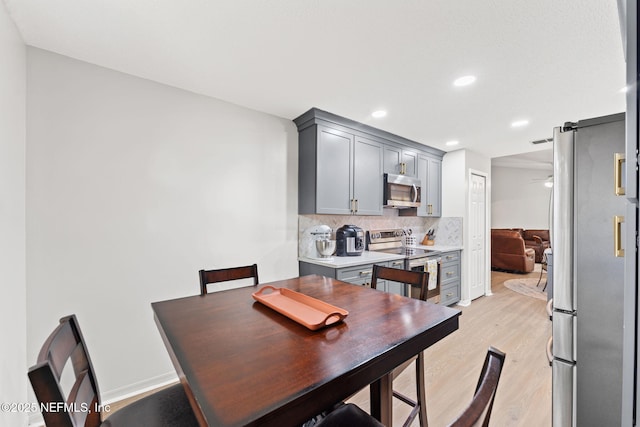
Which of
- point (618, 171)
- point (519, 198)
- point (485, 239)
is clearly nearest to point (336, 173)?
point (618, 171)

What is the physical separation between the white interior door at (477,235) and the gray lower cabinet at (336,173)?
1.97m

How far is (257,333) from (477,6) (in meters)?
1.85

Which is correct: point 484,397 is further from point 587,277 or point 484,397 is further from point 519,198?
point 519,198

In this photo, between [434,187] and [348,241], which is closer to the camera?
[348,241]

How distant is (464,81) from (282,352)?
90.7 inches

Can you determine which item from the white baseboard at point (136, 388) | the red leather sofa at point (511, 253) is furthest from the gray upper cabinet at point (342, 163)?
the red leather sofa at point (511, 253)

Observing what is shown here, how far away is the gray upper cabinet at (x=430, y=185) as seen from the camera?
13.7 ft

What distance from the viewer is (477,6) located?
4.64 feet

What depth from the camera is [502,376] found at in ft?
7.69

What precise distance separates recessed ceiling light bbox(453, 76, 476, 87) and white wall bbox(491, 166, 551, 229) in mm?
7076

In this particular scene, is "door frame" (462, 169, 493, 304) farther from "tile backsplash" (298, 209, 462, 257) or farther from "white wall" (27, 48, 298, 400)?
"white wall" (27, 48, 298, 400)

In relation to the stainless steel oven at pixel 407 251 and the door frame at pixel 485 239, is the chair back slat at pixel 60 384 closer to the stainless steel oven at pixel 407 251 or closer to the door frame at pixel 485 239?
the stainless steel oven at pixel 407 251

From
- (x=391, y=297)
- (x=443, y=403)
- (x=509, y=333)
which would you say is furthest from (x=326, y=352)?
(x=509, y=333)

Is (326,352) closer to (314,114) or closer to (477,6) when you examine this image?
(477,6)
